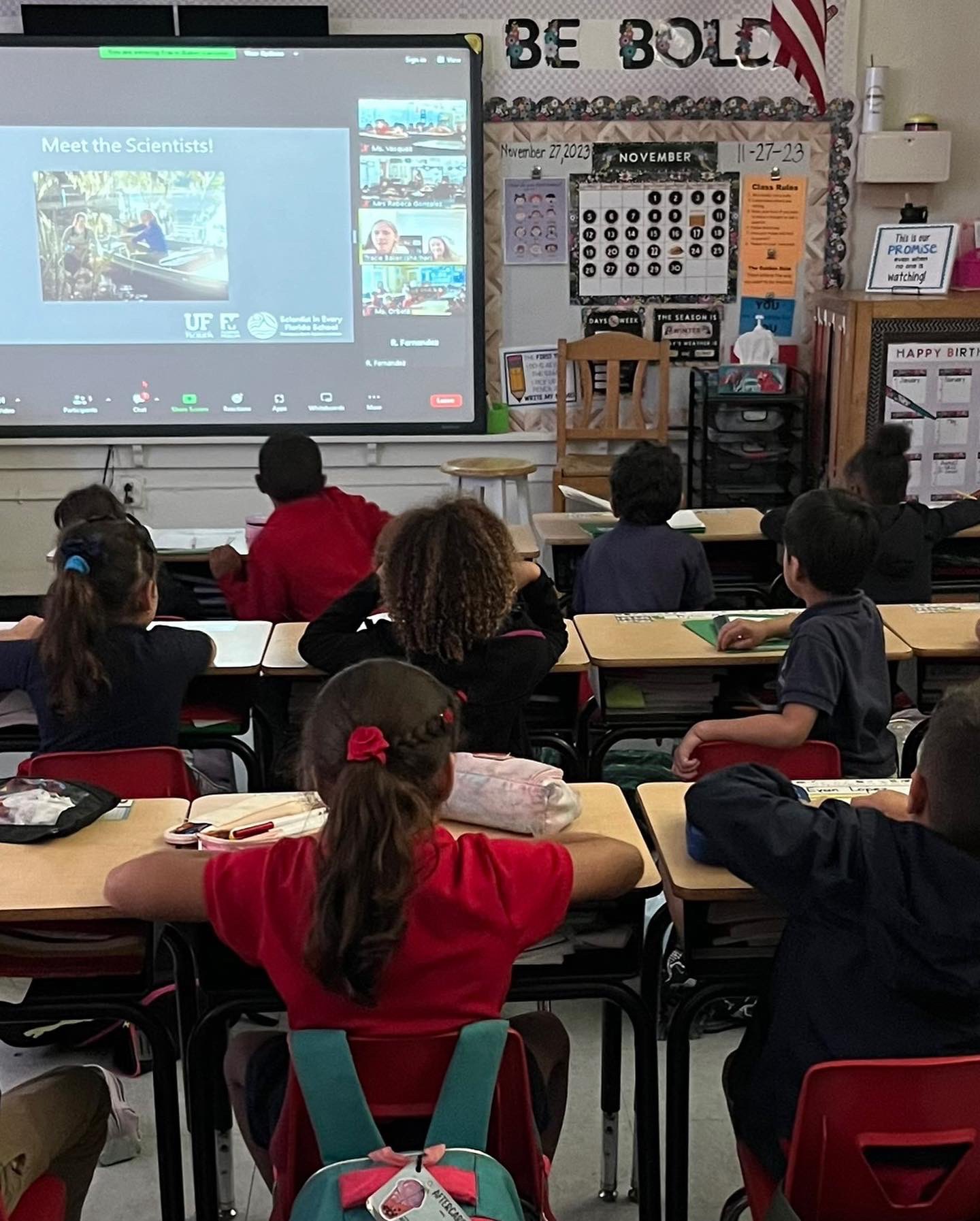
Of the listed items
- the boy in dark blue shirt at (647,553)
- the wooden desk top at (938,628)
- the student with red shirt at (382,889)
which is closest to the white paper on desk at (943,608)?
the wooden desk top at (938,628)

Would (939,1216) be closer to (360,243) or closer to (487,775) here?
(487,775)

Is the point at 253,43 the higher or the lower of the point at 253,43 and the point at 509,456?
the higher

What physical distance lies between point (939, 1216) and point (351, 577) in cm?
236

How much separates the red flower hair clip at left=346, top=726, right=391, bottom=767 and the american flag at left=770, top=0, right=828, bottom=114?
4701 millimetres

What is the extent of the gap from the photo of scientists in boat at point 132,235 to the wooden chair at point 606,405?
1.47 m

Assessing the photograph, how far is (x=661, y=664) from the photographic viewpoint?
9.04 ft

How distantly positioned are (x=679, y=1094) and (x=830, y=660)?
91 centimetres

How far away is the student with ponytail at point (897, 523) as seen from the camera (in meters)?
3.54

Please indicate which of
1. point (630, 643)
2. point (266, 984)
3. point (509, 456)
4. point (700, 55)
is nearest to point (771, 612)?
point (630, 643)

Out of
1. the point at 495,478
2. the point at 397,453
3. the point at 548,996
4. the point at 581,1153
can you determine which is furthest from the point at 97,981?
the point at 397,453

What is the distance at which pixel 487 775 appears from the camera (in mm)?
1789

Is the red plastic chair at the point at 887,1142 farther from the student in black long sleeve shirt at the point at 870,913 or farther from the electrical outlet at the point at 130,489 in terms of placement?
the electrical outlet at the point at 130,489

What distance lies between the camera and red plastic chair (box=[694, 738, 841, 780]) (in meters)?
2.29

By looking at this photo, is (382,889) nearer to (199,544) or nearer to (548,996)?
(548,996)
